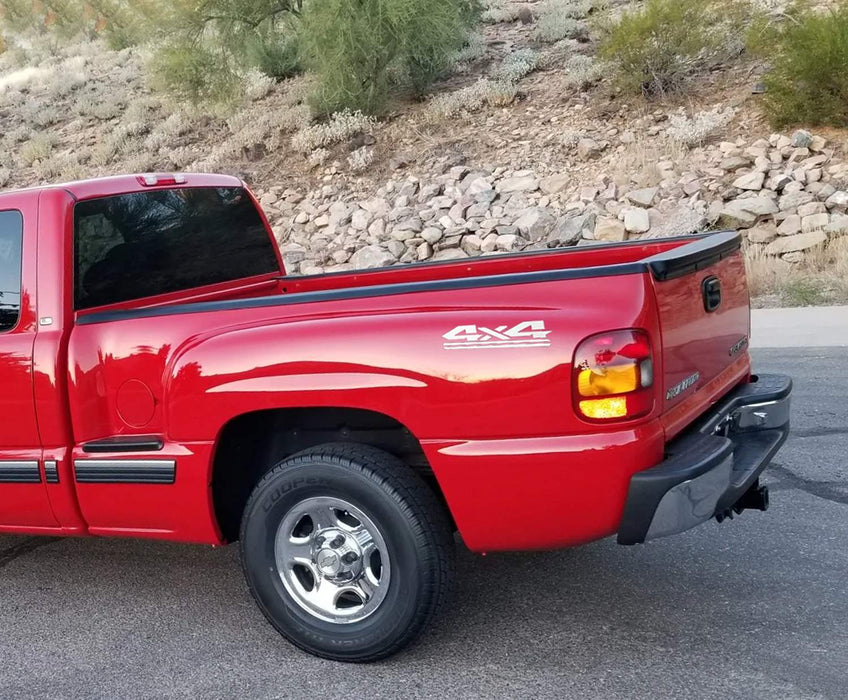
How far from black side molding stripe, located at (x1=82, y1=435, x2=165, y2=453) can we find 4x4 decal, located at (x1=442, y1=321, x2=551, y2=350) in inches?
52.9

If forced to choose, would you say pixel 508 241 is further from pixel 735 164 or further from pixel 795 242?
pixel 795 242

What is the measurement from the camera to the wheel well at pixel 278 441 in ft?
13.3

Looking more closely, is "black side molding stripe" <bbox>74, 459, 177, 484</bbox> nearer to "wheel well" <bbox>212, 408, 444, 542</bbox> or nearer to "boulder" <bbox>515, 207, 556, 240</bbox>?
"wheel well" <bbox>212, 408, 444, 542</bbox>

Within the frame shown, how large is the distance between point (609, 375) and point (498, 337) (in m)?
0.39

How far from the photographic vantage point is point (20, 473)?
448 cm

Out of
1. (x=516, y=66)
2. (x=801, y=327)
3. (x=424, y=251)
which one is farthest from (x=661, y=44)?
(x=801, y=327)

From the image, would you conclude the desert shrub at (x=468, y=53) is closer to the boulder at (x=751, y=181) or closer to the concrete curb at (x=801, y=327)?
the boulder at (x=751, y=181)

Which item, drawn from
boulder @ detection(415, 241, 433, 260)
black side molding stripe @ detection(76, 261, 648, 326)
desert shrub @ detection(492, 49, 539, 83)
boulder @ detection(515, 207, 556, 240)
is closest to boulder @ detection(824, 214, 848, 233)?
boulder @ detection(515, 207, 556, 240)

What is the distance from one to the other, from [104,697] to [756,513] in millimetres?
3224

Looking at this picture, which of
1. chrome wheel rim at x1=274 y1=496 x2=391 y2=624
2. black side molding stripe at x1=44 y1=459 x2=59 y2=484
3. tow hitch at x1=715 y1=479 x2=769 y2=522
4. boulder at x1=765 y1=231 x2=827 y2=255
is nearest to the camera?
chrome wheel rim at x1=274 y1=496 x2=391 y2=624

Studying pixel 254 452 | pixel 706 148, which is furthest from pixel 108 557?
pixel 706 148

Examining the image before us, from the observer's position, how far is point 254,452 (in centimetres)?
438

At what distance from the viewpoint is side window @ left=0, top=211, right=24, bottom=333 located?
14.8 ft

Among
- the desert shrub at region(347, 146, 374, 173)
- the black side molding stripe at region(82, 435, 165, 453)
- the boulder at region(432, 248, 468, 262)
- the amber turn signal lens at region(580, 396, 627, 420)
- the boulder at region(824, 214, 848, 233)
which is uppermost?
the desert shrub at region(347, 146, 374, 173)
